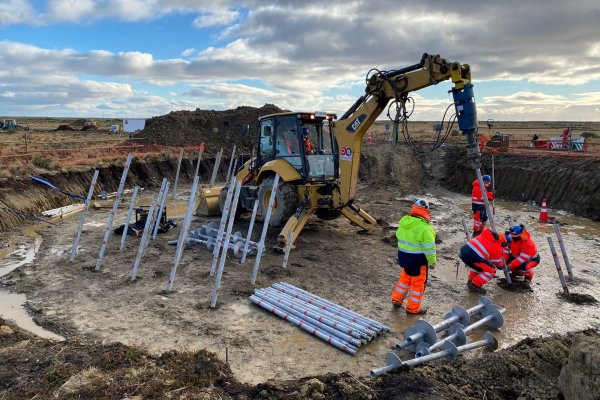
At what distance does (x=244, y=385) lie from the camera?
489 centimetres

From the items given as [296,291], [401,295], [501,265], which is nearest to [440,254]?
[501,265]

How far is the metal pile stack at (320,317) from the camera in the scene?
631 centimetres

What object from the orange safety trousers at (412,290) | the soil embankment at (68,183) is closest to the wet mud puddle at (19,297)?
the soil embankment at (68,183)

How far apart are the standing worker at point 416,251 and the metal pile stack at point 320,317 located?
3.15 feet

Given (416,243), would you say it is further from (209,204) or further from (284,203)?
(209,204)

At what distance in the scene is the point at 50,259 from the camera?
10148 mm

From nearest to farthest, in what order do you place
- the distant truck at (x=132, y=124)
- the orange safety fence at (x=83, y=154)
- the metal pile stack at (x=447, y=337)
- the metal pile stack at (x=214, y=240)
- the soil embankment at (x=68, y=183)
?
1. the metal pile stack at (x=447, y=337)
2. the metal pile stack at (x=214, y=240)
3. the soil embankment at (x=68, y=183)
4. the orange safety fence at (x=83, y=154)
5. the distant truck at (x=132, y=124)

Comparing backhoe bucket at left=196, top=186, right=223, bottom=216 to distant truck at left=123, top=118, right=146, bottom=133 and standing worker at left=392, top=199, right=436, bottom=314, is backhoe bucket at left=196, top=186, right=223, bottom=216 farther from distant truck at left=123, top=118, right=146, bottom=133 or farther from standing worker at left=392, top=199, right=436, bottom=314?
distant truck at left=123, top=118, right=146, bottom=133

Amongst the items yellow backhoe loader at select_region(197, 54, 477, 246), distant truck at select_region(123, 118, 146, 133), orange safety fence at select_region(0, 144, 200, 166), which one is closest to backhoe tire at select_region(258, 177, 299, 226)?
yellow backhoe loader at select_region(197, 54, 477, 246)

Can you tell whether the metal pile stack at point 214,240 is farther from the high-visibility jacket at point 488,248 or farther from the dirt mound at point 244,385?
the dirt mound at point 244,385

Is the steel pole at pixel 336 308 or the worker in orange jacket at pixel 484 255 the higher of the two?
the worker in orange jacket at pixel 484 255

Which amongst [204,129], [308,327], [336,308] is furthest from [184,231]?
[204,129]

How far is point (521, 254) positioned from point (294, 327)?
4.83 m

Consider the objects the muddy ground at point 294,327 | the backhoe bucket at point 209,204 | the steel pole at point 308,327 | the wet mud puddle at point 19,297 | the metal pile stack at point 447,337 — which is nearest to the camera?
the muddy ground at point 294,327
